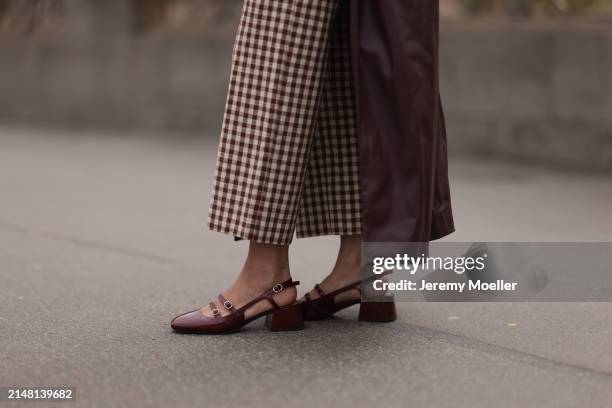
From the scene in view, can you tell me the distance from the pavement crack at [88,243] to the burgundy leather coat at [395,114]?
1431 millimetres

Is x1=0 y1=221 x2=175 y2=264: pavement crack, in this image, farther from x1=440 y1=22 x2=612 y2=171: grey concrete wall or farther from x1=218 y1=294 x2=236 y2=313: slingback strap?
x1=440 y1=22 x2=612 y2=171: grey concrete wall

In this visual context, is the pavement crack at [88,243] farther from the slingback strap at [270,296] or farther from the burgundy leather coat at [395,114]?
the burgundy leather coat at [395,114]

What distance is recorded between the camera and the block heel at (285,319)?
106 inches

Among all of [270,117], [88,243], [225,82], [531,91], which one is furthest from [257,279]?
[225,82]

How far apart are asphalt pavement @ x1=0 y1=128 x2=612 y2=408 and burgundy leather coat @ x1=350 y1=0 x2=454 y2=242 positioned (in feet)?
1.05

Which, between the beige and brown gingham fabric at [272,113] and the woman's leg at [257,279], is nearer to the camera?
the beige and brown gingham fabric at [272,113]

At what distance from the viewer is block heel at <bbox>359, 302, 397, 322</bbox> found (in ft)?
9.21

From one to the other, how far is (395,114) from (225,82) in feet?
20.4

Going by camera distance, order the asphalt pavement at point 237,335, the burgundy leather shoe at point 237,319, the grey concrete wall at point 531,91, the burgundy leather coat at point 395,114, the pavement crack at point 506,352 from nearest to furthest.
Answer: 1. the asphalt pavement at point 237,335
2. the pavement crack at point 506,352
3. the burgundy leather coat at point 395,114
4. the burgundy leather shoe at point 237,319
5. the grey concrete wall at point 531,91

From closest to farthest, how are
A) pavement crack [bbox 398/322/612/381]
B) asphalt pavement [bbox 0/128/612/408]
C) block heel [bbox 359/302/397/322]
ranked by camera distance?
asphalt pavement [bbox 0/128/612/408] < pavement crack [bbox 398/322/612/381] < block heel [bbox 359/302/397/322]

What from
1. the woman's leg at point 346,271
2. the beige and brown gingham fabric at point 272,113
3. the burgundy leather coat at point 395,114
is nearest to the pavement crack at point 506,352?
the woman's leg at point 346,271

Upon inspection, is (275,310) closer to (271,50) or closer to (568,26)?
(271,50)

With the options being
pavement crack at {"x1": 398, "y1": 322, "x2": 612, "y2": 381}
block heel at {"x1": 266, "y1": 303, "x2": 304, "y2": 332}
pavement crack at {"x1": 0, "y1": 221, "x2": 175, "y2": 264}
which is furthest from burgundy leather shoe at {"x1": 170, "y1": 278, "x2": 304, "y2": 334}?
pavement crack at {"x1": 0, "y1": 221, "x2": 175, "y2": 264}

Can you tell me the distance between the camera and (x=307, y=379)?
2.27m
